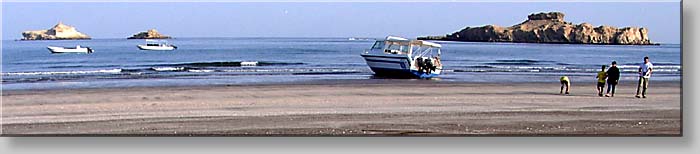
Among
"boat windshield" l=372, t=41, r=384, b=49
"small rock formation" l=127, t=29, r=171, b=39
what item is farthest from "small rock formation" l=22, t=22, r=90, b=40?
"boat windshield" l=372, t=41, r=384, b=49

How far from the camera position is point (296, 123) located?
648 centimetres

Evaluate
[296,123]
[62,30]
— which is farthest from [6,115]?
[296,123]

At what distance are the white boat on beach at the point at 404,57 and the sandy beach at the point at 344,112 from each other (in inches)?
7.2

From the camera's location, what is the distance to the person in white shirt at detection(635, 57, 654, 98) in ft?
21.6

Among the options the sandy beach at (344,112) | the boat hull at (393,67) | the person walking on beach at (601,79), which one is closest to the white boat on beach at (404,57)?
the boat hull at (393,67)

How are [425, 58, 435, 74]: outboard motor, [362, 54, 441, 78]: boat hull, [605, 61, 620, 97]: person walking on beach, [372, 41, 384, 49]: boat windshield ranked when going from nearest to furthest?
[605, 61, 620, 97]: person walking on beach < [372, 41, 384, 49]: boat windshield < [425, 58, 435, 74]: outboard motor < [362, 54, 441, 78]: boat hull

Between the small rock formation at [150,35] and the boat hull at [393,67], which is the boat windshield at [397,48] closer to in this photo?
the boat hull at [393,67]

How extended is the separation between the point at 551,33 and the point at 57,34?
2965mm

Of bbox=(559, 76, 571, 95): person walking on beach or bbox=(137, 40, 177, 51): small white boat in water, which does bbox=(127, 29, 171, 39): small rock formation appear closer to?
bbox=(137, 40, 177, 51): small white boat in water

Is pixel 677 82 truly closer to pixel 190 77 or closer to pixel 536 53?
pixel 536 53

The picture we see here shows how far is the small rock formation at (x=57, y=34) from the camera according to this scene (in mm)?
6430

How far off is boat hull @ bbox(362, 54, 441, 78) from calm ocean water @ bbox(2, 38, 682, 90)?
0.33 ft

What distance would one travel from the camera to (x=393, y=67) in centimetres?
769

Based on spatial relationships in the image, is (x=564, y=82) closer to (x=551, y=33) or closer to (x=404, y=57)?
(x=551, y=33)
